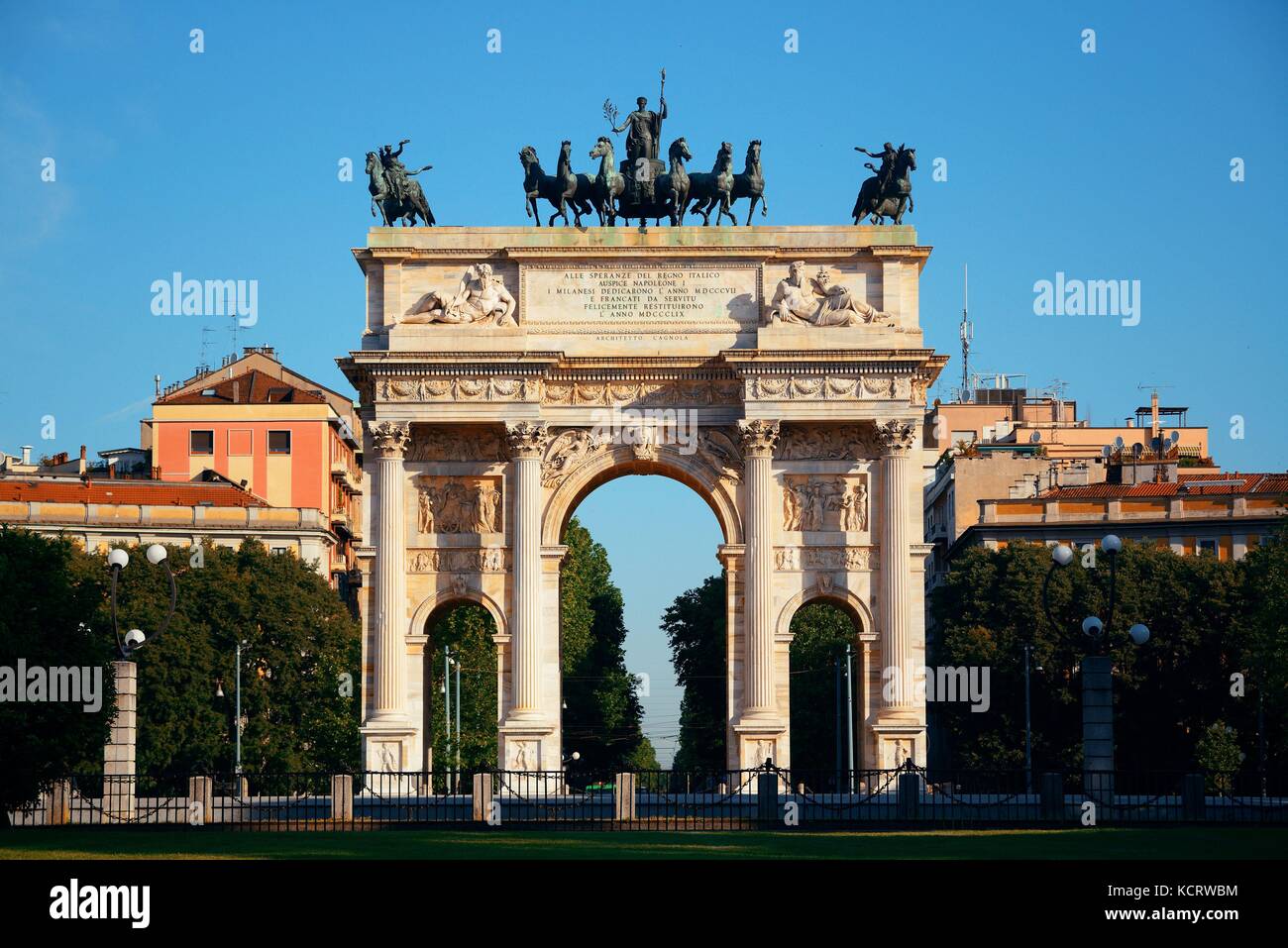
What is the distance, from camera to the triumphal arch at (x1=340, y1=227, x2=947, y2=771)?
57531 mm

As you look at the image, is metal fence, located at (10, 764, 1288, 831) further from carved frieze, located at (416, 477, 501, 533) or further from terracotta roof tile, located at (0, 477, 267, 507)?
terracotta roof tile, located at (0, 477, 267, 507)

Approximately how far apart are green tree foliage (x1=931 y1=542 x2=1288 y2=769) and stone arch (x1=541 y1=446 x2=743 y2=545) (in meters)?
19.2

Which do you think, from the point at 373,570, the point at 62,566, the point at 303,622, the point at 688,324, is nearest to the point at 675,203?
the point at 688,324

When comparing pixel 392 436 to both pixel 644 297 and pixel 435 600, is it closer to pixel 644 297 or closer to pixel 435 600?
pixel 435 600

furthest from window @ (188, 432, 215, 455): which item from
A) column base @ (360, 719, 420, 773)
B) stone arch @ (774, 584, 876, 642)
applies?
stone arch @ (774, 584, 876, 642)

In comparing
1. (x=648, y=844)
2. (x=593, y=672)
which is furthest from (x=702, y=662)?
(x=648, y=844)

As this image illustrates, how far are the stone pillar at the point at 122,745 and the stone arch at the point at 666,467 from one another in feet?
46.3

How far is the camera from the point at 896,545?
57656 millimetres
